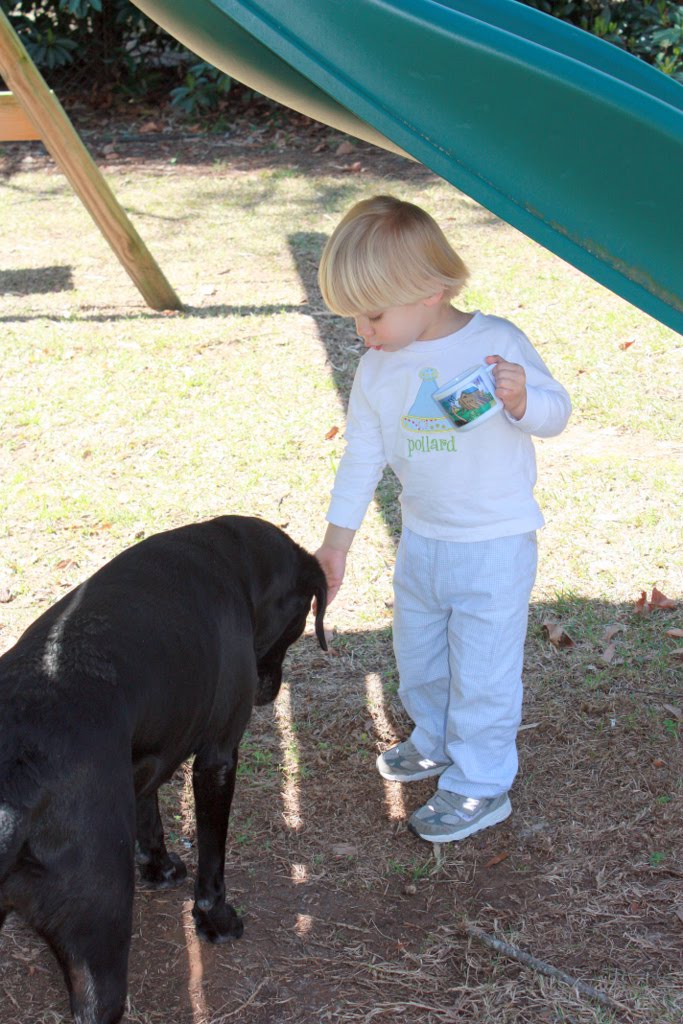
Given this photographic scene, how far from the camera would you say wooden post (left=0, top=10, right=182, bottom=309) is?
594cm

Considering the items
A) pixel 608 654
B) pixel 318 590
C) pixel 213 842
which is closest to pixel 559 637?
pixel 608 654

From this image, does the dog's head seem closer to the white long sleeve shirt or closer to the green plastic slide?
the white long sleeve shirt

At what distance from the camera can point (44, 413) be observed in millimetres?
5953

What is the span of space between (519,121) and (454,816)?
1974mm

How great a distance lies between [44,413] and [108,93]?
751 cm

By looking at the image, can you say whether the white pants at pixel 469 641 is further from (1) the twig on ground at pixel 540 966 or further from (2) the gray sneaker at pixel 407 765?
(1) the twig on ground at pixel 540 966

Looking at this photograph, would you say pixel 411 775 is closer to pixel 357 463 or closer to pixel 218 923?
pixel 218 923

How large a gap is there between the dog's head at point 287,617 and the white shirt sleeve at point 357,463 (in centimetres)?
17

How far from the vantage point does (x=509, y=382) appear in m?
2.77

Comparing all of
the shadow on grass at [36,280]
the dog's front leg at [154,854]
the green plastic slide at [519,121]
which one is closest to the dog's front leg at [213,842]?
the dog's front leg at [154,854]

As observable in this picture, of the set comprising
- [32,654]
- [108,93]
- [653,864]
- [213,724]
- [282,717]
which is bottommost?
[108,93]

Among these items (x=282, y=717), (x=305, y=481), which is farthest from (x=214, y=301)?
(x=282, y=717)

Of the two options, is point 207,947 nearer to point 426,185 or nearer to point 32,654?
point 32,654

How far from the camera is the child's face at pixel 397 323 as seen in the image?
9.66 ft
